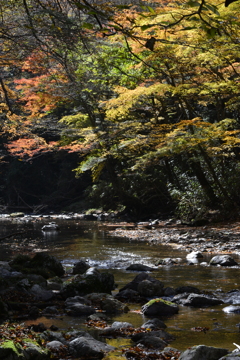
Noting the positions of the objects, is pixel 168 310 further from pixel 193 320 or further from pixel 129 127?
pixel 129 127

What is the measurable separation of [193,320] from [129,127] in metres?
12.1

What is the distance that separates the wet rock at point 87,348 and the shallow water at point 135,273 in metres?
0.28

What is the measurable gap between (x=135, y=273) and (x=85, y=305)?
235 cm

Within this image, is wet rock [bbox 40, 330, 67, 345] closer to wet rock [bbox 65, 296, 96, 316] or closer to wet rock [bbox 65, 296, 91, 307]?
wet rock [bbox 65, 296, 96, 316]

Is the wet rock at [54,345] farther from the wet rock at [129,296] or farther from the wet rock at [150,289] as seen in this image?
the wet rock at [150,289]

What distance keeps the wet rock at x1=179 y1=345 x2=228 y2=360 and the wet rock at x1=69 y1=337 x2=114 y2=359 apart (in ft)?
2.36

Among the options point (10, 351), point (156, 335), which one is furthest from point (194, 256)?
point (10, 351)

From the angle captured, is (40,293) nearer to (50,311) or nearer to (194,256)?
(50,311)

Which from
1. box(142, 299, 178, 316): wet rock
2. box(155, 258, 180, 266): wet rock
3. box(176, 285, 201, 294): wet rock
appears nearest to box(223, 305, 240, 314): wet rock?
box(142, 299, 178, 316): wet rock

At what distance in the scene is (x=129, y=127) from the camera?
1579 cm

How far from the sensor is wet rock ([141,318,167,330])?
4.04 meters

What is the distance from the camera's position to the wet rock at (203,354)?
3.04 metres

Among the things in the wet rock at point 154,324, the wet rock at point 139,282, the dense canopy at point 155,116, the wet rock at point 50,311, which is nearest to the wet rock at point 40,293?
the wet rock at point 50,311

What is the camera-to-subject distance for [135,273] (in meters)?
7.07
